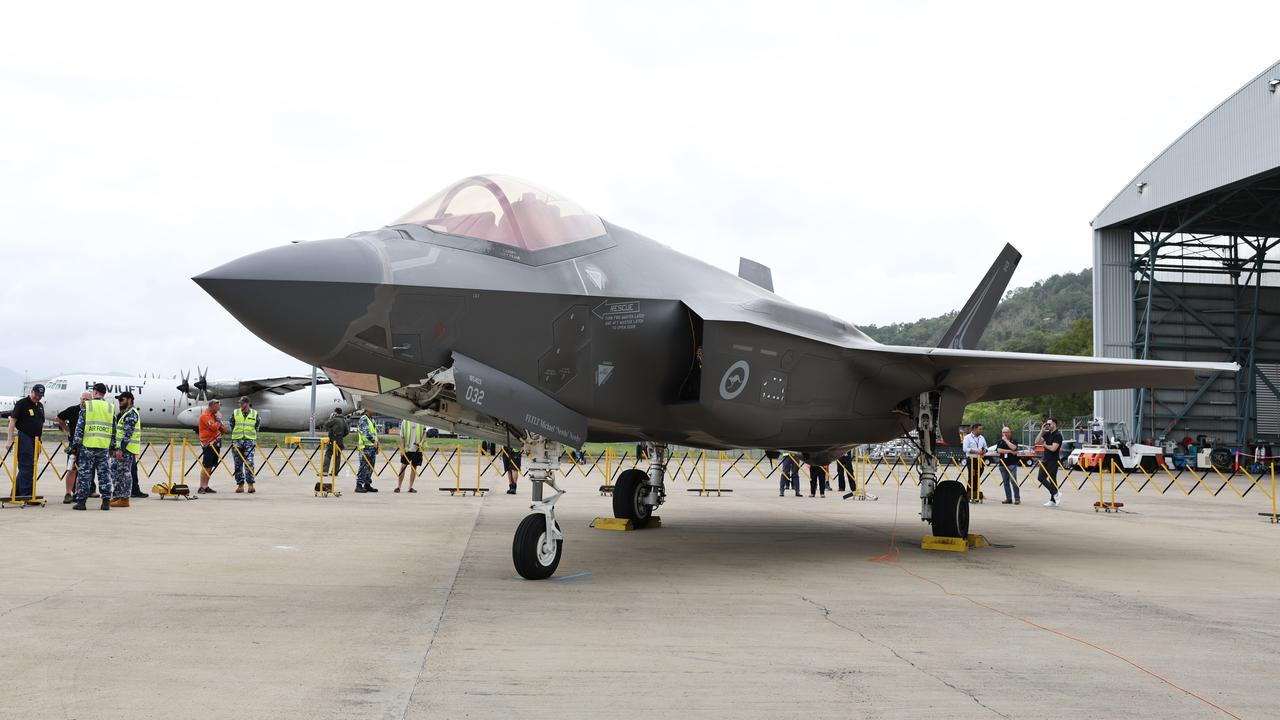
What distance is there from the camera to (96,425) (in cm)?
1272

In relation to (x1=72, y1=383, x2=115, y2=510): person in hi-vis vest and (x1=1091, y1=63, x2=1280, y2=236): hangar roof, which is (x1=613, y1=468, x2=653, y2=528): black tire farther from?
(x1=1091, y1=63, x2=1280, y2=236): hangar roof

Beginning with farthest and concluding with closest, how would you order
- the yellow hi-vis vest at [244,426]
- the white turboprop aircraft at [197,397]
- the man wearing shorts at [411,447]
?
1. the white turboprop aircraft at [197,397]
2. the man wearing shorts at [411,447]
3. the yellow hi-vis vest at [244,426]

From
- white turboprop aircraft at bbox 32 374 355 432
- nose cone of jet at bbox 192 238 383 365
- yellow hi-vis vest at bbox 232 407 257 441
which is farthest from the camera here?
white turboprop aircraft at bbox 32 374 355 432

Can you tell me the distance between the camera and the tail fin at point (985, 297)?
514 inches

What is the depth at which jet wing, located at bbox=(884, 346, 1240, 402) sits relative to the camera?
30.6 feet

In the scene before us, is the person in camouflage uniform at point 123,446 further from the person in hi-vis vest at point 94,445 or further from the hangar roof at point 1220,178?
the hangar roof at point 1220,178

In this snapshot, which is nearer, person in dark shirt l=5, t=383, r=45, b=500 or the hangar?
person in dark shirt l=5, t=383, r=45, b=500

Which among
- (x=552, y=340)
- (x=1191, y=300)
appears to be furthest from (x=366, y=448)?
(x=1191, y=300)

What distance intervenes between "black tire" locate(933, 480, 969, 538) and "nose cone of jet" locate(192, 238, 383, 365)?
6932 millimetres

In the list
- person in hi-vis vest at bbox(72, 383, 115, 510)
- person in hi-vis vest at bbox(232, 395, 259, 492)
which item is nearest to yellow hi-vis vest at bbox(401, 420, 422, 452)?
person in hi-vis vest at bbox(232, 395, 259, 492)

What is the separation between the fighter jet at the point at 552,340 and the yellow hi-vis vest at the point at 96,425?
7743mm

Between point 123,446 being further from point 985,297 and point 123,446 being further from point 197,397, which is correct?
point 197,397

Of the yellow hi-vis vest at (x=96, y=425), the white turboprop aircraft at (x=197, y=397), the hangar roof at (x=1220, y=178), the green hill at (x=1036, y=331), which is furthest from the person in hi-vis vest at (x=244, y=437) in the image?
the green hill at (x=1036, y=331)

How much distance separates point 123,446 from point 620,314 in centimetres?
958
